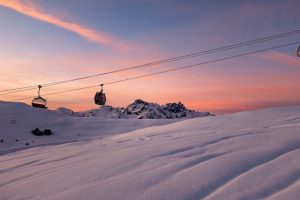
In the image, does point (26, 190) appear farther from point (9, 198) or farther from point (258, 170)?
point (258, 170)

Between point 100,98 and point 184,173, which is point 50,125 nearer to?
point 100,98

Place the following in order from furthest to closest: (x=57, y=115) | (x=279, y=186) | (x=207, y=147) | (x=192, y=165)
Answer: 1. (x=57, y=115)
2. (x=207, y=147)
3. (x=192, y=165)
4. (x=279, y=186)

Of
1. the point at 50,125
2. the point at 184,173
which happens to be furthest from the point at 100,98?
the point at 184,173

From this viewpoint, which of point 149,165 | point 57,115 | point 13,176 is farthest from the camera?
point 57,115

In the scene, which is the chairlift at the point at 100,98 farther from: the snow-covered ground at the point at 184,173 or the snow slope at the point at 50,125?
the snow-covered ground at the point at 184,173

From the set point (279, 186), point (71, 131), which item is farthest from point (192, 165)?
point (71, 131)

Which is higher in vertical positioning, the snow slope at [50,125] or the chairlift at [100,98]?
the chairlift at [100,98]

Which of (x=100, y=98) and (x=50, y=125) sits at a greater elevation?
(x=100, y=98)

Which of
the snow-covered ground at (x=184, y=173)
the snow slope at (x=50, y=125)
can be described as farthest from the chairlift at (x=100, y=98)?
the snow-covered ground at (x=184, y=173)

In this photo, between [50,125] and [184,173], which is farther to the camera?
[50,125]

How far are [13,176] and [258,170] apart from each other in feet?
13.6

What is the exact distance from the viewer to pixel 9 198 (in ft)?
16.2

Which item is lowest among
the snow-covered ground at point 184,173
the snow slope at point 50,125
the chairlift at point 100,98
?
the snow-covered ground at point 184,173

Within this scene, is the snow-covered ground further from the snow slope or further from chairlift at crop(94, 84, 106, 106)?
chairlift at crop(94, 84, 106, 106)
